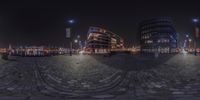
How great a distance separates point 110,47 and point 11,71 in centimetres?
1243

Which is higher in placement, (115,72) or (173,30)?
(173,30)

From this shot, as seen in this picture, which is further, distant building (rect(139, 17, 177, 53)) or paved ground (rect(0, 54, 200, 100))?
distant building (rect(139, 17, 177, 53))

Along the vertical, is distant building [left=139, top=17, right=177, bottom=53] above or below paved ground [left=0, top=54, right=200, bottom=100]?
above

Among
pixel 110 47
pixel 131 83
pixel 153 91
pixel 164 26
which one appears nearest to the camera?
pixel 153 91

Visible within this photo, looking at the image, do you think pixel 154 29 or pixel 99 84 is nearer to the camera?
pixel 99 84

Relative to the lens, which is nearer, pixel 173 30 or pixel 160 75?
pixel 160 75

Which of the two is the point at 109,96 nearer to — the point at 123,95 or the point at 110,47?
the point at 123,95

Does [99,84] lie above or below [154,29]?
below

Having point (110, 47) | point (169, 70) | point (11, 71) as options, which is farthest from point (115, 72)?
point (110, 47)

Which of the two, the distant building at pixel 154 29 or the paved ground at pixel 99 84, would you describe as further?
the distant building at pixel 154 29

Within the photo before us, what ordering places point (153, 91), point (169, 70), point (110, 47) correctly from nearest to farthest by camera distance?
point (153, 91) → point (169, 70) → point (110, 47)

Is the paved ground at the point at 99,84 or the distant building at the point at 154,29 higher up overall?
the distant building at the point at 154,29

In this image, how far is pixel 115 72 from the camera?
15.9 metres

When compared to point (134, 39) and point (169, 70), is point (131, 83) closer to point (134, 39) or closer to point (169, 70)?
point (169, 70)
